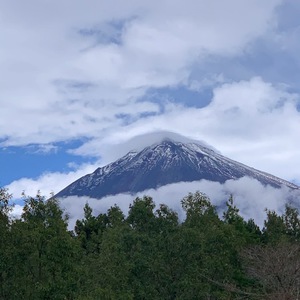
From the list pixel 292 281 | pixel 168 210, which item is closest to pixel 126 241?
pixel 168 210

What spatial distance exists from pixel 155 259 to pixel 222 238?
17.7ft

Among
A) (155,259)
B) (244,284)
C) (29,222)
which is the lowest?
(244,284)

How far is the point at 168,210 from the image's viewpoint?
4056cm

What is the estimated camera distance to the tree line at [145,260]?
25.3 metres

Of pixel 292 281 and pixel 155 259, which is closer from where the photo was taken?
pixel 292 281

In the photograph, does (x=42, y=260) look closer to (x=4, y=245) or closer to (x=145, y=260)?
(x=4, y=245)

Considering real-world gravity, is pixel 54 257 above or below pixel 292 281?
above

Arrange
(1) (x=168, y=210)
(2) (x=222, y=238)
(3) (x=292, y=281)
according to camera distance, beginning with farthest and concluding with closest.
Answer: (1) (x=168, y=210), (2) (x=222, y=238), (3) (x=292, y=281)

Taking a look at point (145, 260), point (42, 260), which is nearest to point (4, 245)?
point (42, 260)

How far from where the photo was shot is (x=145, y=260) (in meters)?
33.7

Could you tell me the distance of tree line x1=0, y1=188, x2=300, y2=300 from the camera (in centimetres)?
2534

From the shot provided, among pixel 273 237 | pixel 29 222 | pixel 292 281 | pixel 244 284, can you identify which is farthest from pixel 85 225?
pixel 292 281

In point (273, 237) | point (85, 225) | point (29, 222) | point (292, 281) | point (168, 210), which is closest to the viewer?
point (292, 281)

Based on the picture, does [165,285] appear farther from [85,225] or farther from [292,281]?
[85,225]
